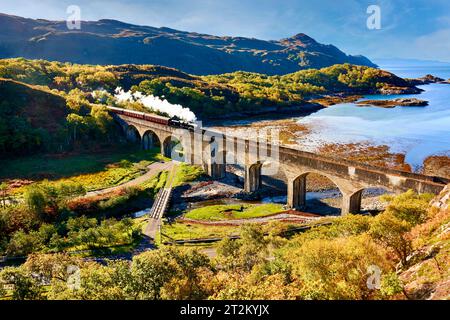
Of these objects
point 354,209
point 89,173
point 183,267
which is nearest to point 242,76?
point 89,173

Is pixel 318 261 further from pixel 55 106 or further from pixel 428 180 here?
pixel 55 106

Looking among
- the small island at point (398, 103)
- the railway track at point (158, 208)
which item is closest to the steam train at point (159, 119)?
the railway track at point (158, 208)

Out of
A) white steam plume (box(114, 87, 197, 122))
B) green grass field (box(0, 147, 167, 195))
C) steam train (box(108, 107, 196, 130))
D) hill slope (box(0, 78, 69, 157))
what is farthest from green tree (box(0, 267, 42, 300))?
white steam plume (box(114, 87, 197, 122))

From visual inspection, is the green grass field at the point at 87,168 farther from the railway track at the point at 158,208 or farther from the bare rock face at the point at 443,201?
the bare rock face at the point at 443,201

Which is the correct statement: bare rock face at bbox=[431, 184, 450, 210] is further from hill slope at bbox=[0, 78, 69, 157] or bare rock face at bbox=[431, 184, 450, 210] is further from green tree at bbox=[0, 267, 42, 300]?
hill slope at bbox=[0, 78, 69, 157]

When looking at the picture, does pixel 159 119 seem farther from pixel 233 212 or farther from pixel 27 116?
pixel 27 116

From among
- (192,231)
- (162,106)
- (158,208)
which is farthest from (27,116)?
(192,231)
